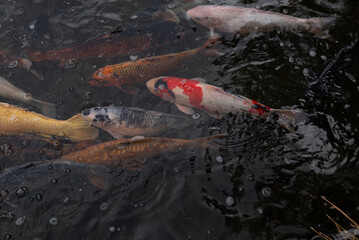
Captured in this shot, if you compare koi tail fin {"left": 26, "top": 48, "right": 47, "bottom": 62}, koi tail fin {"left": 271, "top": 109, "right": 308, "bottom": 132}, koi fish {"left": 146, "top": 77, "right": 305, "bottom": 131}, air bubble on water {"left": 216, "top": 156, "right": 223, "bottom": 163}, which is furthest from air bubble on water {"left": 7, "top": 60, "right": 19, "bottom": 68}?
koi tail fin {"left": 271, "top": 109, "right": 308, "bottom": 132}

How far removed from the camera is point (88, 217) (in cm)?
350

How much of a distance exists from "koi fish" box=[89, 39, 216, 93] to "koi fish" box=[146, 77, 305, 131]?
0.25 meters

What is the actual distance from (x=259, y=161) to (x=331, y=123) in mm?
1149

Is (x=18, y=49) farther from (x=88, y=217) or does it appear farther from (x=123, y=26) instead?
(x=88, y=217)

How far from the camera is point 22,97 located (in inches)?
187

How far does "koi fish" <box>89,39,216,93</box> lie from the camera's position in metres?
4.80

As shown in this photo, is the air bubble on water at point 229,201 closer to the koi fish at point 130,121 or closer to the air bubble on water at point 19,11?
the koi fish at point 130,121

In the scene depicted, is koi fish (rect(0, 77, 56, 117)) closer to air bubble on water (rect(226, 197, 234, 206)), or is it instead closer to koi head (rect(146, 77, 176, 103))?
koi head (rect(146, 77, 176, 103))

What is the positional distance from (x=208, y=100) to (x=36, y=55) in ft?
11.2

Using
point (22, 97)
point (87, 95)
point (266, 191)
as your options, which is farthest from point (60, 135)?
point (266, 191)

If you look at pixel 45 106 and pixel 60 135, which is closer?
pixel 60 135

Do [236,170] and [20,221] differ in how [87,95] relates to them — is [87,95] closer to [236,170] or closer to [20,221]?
[20,221]

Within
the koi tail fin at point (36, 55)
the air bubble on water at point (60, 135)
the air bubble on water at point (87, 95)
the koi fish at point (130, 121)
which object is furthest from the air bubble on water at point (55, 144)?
the koi tail fin at point (36, 55)

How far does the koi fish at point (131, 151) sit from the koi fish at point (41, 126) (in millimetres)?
417
